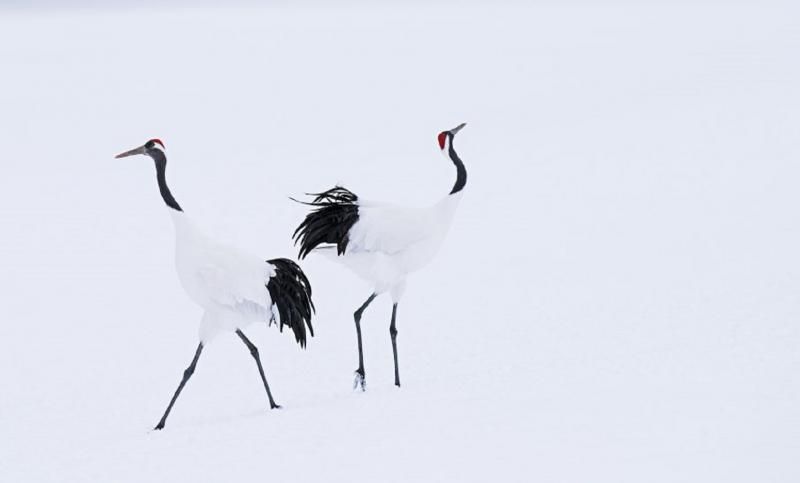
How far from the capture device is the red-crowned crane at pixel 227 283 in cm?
644

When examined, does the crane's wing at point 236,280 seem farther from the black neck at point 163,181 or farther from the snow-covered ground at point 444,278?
the snow-covered ground at point 444,278

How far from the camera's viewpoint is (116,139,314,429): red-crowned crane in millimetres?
6438

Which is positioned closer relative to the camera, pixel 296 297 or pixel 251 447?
pixel 251 447

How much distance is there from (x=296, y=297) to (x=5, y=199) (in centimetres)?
1159

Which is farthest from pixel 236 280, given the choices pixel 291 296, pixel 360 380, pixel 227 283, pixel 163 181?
pixel 360 380

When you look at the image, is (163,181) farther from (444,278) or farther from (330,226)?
(444,278)

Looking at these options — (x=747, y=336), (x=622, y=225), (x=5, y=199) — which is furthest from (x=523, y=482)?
(x=5, y=199)

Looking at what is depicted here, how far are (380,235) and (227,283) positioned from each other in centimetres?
117

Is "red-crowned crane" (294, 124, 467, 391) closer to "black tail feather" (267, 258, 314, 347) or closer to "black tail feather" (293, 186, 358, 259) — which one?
"black tail feather" (293, 186, 358, 259)

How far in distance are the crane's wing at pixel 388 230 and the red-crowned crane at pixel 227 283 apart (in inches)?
19.4

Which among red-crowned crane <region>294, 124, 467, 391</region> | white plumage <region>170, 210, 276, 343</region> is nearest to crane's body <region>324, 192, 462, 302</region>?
red-crowned crane <region>294, 124, 467, 391</region>

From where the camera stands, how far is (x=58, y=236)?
14180 millimetres

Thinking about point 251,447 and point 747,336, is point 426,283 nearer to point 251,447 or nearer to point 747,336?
point 747,336

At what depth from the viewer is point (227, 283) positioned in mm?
6457
